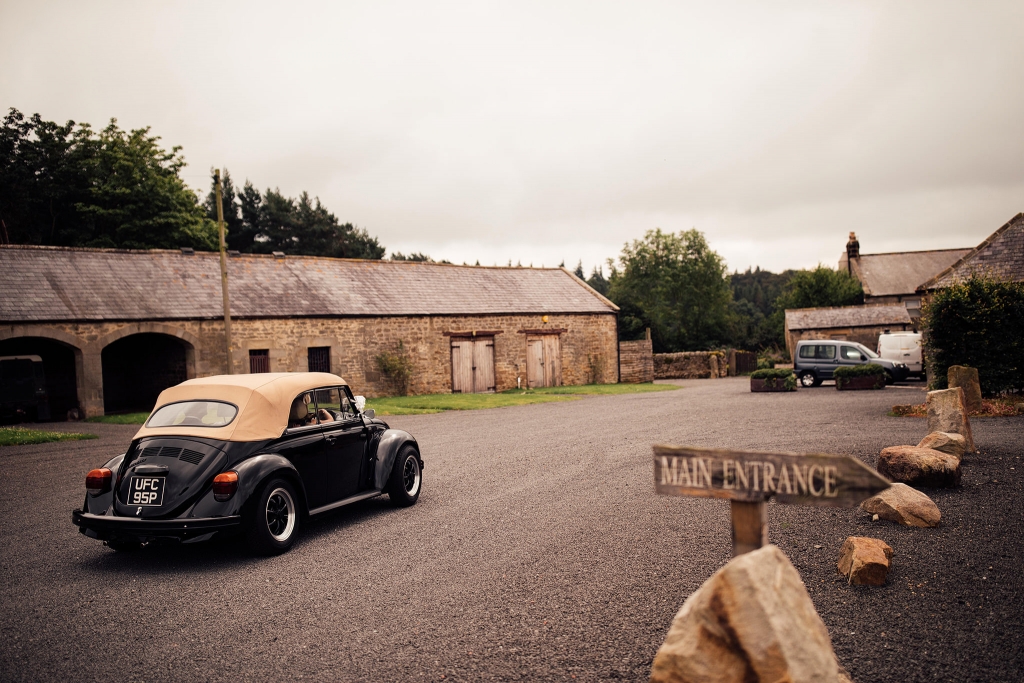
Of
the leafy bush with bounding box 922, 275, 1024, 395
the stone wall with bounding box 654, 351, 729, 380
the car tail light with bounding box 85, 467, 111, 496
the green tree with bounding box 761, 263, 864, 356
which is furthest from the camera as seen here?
the green tree with bounding box 761, 263, 864, 356

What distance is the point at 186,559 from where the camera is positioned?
623 cm

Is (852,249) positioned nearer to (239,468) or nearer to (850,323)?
(850,323)

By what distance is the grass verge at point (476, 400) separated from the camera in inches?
824

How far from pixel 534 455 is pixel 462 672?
7.38 m

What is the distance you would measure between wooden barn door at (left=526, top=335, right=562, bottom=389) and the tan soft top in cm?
2322

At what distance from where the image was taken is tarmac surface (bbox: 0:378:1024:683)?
12.9ft

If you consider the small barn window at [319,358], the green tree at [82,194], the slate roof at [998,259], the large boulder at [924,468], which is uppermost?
the green tree at [82,194]

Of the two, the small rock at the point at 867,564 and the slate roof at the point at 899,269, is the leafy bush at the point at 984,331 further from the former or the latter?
the slate roof at the point at 899,269

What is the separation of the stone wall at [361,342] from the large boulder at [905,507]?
69.0ft

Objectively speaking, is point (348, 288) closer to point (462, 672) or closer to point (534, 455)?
point (534, 455)

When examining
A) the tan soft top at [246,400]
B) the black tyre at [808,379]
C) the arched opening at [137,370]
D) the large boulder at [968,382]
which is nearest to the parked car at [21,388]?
the arched opening at [137,370]

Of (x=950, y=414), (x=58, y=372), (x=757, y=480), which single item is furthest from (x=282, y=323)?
(x=757, y=480)

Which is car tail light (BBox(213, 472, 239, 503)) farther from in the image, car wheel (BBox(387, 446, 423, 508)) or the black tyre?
the black tyre

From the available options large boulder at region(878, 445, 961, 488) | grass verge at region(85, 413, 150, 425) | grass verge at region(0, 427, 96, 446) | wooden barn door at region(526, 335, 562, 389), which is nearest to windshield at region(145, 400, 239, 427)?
large boulder at region(878, 445, 961, 488)
